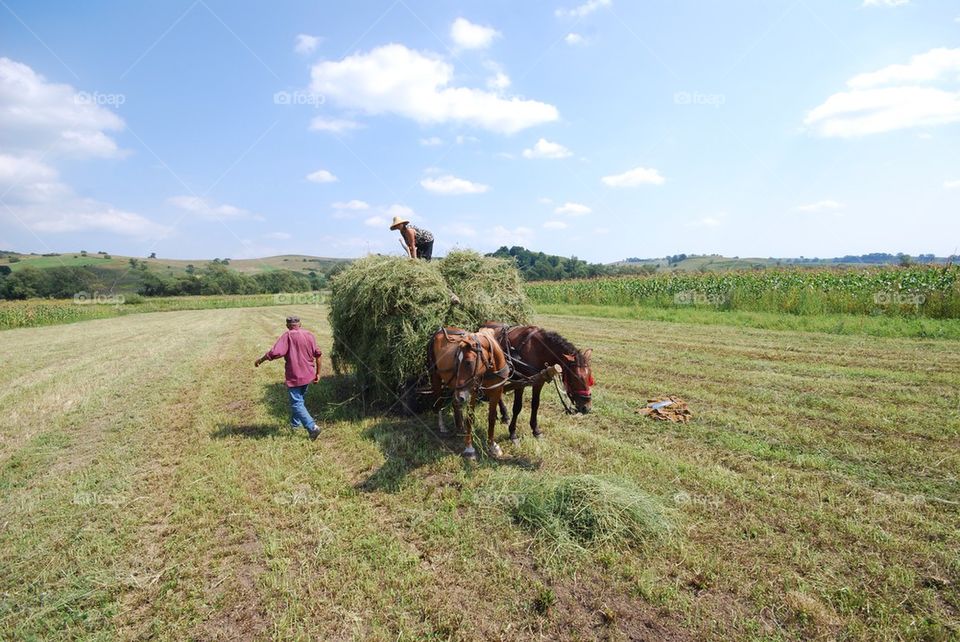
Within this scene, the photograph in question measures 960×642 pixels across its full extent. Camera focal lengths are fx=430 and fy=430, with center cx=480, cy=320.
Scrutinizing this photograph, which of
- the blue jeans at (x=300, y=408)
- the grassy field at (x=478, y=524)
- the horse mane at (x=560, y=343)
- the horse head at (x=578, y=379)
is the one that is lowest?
the grassy field at (x=478, y=524)

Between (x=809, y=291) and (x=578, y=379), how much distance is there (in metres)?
18.4

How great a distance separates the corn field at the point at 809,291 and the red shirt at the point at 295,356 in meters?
19.9

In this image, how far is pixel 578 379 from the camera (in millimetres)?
5441

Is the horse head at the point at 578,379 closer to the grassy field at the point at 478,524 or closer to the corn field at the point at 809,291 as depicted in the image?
the grassy field at the point at 478,524

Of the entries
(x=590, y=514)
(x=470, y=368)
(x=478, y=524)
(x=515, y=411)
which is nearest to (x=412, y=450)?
(x=515, y=411)

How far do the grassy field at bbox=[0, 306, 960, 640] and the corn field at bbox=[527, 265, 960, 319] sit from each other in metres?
10.6

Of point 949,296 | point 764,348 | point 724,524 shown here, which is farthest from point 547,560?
point 949,296

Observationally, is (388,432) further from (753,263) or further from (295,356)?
(753,263)

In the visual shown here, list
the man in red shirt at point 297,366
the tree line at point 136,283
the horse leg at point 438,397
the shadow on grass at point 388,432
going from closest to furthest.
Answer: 1. the shadow on grass at point 388,432
2. the horse leg at point 438,397
3. the man in red shirt at point 297,366
4. the tree line at point 136,283

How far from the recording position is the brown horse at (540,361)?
17.8 ft

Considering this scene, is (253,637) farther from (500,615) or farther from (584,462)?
(584,462)

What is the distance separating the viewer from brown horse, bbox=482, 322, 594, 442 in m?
5.43

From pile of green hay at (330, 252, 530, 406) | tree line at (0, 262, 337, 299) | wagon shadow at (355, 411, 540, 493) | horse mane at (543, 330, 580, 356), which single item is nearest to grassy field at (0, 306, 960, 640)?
wagon shadow at (355, 411, 540, 493)

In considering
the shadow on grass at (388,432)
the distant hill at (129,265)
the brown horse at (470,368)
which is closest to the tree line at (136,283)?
the distant hill at (129,265)
